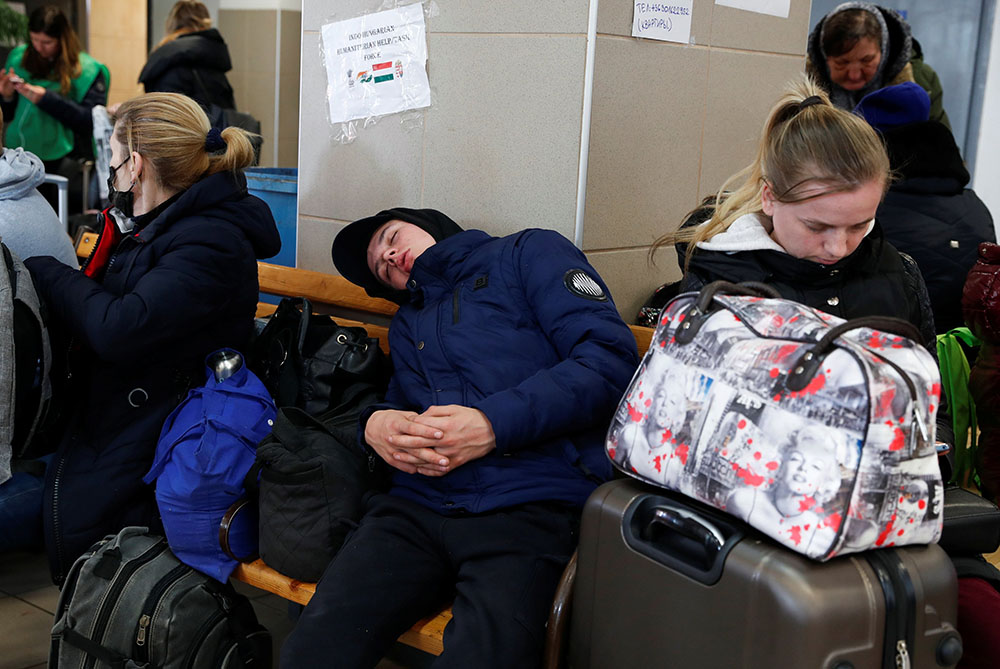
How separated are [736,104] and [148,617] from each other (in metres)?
2.01

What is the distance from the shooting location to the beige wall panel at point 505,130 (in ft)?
8.31

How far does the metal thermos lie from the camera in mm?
2490

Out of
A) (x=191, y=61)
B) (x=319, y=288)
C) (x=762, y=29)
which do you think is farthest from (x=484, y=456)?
(x=191, y=61)

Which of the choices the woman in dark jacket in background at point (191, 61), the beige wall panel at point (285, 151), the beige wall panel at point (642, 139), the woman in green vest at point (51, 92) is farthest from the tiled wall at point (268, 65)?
the beige wall panel at point (642, 139)

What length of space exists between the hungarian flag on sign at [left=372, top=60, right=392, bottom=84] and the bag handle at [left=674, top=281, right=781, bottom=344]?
56.7 inches

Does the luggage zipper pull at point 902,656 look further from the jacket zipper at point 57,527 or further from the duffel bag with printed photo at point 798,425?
the jacket zipper at point 57,527

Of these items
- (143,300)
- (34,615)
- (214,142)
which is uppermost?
(214,142)

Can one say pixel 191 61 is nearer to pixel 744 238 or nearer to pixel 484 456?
pixel 484 456

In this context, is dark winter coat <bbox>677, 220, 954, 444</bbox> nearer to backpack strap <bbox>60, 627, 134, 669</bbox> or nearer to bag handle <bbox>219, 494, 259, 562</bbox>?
bag handle <bbox>219, 494, 259, 562</bbox>

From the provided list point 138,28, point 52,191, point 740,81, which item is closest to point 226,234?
point 740,81

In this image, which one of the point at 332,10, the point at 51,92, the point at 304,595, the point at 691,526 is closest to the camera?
the point at 691,526

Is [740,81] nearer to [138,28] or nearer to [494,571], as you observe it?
[494,571]

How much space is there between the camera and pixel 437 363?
7.46 ft

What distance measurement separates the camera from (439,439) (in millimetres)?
2045
